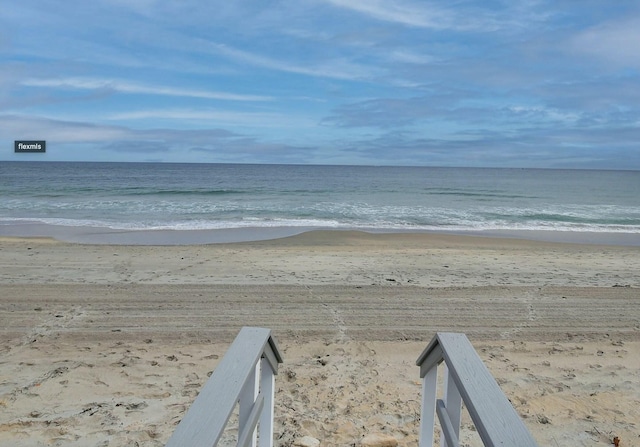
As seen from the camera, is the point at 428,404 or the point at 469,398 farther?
the point at 428,404

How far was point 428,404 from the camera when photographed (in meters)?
2.37

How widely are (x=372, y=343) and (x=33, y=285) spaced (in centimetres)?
534

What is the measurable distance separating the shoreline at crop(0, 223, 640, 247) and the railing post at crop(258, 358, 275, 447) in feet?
39.1

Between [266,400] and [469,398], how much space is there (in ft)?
3.62

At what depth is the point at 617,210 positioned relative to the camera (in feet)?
92.7

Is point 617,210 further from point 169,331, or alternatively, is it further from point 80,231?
point 169,331

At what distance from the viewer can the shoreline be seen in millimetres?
Result: 14594

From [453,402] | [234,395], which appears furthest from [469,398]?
[234,395]

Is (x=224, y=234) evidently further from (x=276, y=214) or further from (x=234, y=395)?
(x=234, y=395)

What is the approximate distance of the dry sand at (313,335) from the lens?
3986 mm

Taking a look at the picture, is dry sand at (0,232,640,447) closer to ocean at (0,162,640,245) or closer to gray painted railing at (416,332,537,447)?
gray painted railing at (416,332,537,447)

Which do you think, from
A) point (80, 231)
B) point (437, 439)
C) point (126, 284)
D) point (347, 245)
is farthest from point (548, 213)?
point (437, 439)

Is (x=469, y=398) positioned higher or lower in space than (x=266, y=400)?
higher

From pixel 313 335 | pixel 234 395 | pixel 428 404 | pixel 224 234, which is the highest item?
pixel 234 395
